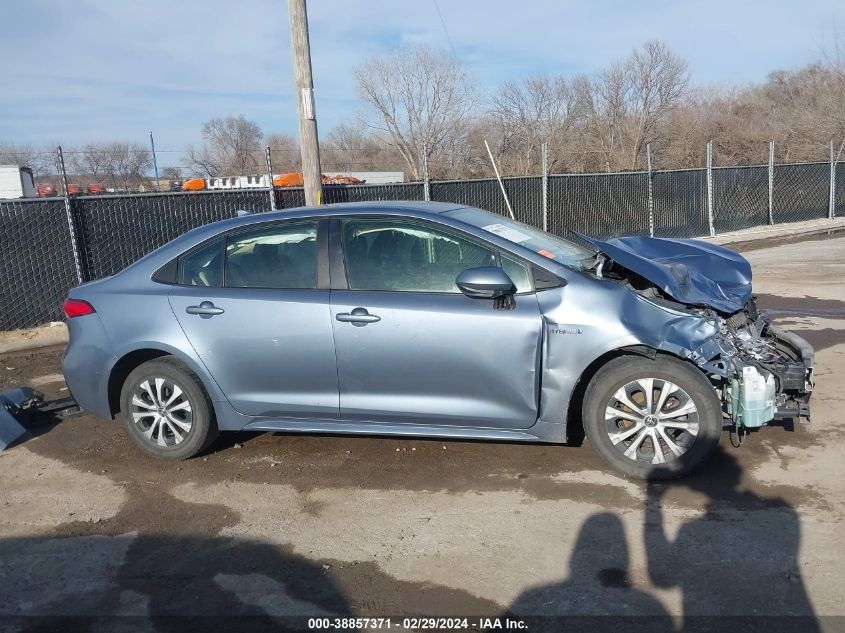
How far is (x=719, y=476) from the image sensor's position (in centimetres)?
451

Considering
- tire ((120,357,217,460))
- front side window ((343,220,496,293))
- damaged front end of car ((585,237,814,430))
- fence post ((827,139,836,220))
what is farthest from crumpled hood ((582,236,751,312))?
fence post ((827,139,836,220))

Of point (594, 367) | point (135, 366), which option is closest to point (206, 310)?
point (135, 366)

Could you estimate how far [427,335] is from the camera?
455cm

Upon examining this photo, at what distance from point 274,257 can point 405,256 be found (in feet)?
2.96

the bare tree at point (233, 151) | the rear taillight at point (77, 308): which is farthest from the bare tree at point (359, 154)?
the rear taillight at point (77, 308)

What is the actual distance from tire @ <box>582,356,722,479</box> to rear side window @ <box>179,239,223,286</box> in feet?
8.43

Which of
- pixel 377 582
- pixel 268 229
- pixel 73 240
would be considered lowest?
pixel 377 582

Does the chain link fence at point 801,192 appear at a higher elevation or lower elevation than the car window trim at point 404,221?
lower

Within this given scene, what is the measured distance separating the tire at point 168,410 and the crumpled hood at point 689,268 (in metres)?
2.87

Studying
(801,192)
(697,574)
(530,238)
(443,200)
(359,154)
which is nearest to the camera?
(697,574)

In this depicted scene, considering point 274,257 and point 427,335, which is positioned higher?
point 274,257

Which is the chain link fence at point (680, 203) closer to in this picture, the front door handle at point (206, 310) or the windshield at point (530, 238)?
the windshield at point (530, 238)

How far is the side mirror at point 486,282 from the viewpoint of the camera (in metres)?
4.35

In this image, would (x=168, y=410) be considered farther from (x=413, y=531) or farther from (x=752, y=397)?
(x=752, y=397)
